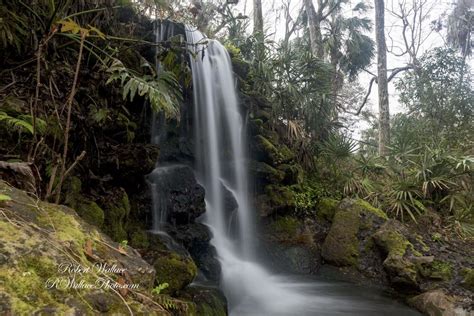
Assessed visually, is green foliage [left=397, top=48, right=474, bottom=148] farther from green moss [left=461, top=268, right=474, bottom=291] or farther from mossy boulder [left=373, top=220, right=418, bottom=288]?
green moss [left=461, top=268, right=474, bottom=291]

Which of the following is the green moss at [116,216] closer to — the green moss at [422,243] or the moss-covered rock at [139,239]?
the moss-covered rock at [139,239]

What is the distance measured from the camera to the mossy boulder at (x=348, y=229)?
6.87m

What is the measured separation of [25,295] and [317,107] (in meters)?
9.22

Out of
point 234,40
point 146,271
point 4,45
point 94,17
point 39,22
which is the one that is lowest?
point 146,271

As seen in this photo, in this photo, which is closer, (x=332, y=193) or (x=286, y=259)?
(x=286, y=259)

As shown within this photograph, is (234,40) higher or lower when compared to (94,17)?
higher

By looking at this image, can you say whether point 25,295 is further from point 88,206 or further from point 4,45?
point 4,45

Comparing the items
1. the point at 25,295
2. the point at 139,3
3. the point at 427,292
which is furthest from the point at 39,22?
the point at 427,292

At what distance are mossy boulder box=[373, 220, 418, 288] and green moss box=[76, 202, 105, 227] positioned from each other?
15.9ft

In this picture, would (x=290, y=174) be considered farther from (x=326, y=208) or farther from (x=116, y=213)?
(x=116, y=213)

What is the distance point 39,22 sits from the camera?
422 centimetres

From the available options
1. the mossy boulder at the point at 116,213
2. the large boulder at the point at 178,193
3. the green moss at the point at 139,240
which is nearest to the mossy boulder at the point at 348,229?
the large boulder at the point at 178,193

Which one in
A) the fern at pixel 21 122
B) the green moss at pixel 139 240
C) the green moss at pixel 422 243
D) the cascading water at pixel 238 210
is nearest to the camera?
the fern at pixel 21 122

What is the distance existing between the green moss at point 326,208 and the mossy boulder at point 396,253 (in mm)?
1271
